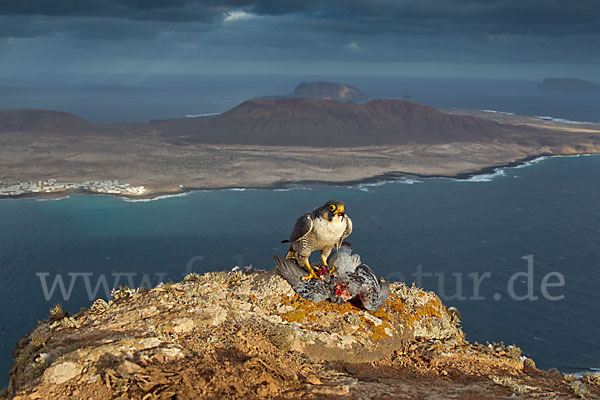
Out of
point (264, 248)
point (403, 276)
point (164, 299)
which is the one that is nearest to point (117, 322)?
point (164, 299)

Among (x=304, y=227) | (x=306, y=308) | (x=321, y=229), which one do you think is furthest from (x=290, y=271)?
(x=321, y=229)

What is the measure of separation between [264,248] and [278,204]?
19.6 metres

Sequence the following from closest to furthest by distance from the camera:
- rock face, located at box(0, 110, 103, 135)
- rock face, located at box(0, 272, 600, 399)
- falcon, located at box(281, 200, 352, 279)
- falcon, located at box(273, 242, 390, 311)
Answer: rock face, located at box(0, 272, 600, 399) < falcon, located at box(281, 200, 352, 279) < falcon, located at box(273, 242, 390, 311) < rock face, located at box(0, 110, 103, 135)

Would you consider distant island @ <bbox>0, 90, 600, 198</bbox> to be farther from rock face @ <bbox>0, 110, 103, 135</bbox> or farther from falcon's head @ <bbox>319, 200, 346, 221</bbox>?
falcon's head @ <bbox>319, 200, 346, 221</bbox>

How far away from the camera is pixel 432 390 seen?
7680 millimetres

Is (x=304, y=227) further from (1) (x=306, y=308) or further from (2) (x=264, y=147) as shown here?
(2) (x=264, y=147)

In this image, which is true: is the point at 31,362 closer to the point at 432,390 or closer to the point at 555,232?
the point at 432,390

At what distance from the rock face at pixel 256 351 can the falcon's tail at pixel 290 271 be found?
18 cm

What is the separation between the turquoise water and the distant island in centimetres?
931

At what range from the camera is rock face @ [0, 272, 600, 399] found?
→ 6.91 m

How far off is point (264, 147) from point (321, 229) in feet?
351

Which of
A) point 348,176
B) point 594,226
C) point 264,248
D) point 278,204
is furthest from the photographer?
point 348,176

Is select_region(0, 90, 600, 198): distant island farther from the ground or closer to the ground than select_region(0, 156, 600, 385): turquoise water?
farther from the ground

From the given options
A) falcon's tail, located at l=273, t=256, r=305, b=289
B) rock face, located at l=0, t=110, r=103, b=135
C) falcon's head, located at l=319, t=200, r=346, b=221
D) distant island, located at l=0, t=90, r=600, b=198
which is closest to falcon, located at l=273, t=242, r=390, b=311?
falcon's tail, located at l=273, t=256, r=305, b=289
